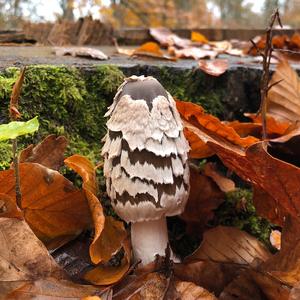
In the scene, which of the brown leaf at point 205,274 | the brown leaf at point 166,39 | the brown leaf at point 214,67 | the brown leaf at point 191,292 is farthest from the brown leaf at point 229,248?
the brown leaf at point 166,39

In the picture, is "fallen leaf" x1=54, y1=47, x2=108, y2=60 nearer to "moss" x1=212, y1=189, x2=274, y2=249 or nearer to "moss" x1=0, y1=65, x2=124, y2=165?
"moss" x1=0, y1=65, x2=124, y2=165

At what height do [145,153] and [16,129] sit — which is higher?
[16,129]

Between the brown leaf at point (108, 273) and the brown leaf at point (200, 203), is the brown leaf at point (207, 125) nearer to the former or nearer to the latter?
the brown leaf at point (200, 203)

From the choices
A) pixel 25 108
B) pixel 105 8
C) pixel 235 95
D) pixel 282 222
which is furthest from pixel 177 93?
pixel 105 8

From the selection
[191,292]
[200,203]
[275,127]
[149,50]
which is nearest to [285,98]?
[275,127]

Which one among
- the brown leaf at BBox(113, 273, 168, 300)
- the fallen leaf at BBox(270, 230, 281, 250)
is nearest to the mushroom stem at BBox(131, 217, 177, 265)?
the brown leaf at BBox(113, 273, 168, 300)

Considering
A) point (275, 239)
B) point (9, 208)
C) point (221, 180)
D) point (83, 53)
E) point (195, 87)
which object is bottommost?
point (275, 239)

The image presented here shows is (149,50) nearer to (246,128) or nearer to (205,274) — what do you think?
(246,128)
